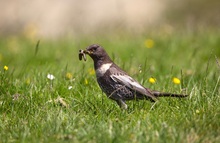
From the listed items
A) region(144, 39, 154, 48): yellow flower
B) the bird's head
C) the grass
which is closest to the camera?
the grass

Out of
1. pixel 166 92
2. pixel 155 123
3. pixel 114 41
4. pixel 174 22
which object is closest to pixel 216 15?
pixel 174 22

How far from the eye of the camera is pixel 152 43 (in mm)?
10750

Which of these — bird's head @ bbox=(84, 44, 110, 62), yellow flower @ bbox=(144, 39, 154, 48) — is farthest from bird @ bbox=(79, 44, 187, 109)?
yellow flower @ bbox=(144, 39, 154, 48)

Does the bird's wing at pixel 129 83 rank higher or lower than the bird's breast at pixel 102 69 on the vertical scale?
lower

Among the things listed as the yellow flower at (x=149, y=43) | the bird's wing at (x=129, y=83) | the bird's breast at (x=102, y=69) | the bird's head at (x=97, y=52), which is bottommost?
the yellow flower at (x=149, y=43)

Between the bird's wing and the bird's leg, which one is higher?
the bird's wing

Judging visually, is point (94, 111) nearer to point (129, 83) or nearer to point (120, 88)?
point (120, 88)

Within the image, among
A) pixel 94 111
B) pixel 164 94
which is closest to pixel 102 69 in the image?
pixel 94 111

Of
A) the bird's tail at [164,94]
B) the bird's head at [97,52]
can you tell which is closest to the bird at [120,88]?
the bird's tail at [164,94]

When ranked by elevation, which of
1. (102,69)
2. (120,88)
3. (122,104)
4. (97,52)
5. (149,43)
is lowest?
A: (149,43)

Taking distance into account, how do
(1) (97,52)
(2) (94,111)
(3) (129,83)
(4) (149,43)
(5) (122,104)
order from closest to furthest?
1. (2) (94,111)
2. (5) (122,104)
3. (3) (129,83)
4. (1) (97,52)
5. (4) (149,43)

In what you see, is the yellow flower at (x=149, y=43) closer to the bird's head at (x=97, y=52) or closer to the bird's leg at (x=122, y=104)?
the bird's head at (x=97, y=52)

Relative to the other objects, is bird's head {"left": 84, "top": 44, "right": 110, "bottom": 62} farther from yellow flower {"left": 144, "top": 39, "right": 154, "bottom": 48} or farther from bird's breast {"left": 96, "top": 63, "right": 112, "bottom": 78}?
yellow flower {"left": 144, "top": 39, "right": 154, "bottom": 48}

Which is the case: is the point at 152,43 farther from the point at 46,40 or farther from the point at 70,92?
the point at 70,92
